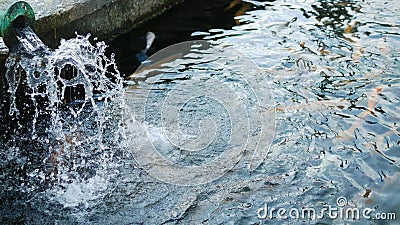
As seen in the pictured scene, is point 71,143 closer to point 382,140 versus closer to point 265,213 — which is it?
point 265,213

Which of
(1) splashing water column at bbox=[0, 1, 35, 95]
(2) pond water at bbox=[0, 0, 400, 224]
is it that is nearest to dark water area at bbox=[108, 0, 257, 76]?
(2) pond water at bbox=[0, 0, 400, 224]

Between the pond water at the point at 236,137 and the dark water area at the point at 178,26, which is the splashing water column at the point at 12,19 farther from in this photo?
the dark water area at the point at 178,26

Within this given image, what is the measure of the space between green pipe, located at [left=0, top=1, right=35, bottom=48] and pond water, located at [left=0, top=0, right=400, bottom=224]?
86cm

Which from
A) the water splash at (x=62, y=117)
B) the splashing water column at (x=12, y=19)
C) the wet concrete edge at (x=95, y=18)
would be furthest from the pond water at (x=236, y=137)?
the splashing water column at (x=12, y=19)

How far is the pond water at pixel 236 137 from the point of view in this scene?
403 cm

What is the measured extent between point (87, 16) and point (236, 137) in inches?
98.3

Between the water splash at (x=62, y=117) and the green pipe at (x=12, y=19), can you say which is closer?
the water splash at (x=62, y=117)

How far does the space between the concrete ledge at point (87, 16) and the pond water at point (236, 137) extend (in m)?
0.25

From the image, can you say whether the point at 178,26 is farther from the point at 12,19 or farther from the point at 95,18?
the point at 12,19

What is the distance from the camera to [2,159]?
4.56 metres

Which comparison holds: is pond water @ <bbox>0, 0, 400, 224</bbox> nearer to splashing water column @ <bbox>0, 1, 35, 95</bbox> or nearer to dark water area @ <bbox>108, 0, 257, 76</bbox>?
dark water area @ <bbox>108, 0, 257, 76</bbox>

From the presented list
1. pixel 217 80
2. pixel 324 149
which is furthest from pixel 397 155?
pixel 217 80

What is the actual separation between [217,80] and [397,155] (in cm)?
216

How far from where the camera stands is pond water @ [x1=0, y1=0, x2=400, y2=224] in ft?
13.2
